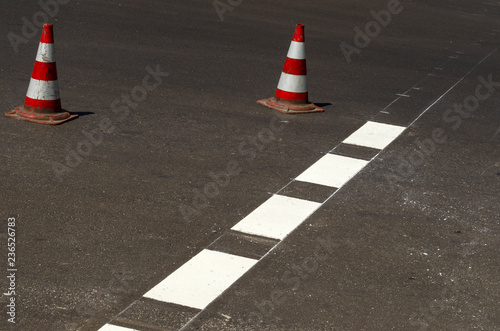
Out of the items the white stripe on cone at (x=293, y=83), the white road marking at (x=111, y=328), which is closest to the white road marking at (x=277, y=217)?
the white road marking at (x=111, y=328)

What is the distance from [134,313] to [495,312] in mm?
1942

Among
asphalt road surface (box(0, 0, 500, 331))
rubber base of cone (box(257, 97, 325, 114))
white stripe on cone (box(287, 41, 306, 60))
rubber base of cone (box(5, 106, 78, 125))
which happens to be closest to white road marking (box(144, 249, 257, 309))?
asphalt road surface (box(0, 0, 500, 331))

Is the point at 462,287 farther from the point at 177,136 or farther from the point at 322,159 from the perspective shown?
the point at 177,136

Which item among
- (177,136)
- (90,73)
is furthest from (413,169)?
(90,73)

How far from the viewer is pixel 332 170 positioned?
6613 millimetres

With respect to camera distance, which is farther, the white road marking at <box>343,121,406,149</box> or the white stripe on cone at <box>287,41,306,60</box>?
the white stripe on cone at <box>287,41,306,60</box>

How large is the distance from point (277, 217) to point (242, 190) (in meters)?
0.54

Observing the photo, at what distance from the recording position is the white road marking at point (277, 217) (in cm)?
535

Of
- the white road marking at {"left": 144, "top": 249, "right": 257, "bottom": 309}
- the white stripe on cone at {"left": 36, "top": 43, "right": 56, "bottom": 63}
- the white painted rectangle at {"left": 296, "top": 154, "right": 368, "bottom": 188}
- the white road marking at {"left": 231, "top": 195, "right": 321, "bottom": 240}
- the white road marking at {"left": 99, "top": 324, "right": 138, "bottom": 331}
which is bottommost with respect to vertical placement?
the white painted rectangle at {"left": 296, "top": 154, "right": 368, "bottom": 188}

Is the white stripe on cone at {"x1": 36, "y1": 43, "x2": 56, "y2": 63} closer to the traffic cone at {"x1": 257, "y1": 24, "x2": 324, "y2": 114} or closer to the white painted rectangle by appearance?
the traffic cone at {"x1": 257, "y1": 24, "x2": 324, "y2": 114}

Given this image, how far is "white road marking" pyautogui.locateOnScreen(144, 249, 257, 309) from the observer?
440 cm

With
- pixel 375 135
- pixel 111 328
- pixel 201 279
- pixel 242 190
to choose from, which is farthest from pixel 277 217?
pixel 375 135

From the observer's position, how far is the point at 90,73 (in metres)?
8.91

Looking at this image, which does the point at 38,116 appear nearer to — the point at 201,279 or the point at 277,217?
the point at 277,217
